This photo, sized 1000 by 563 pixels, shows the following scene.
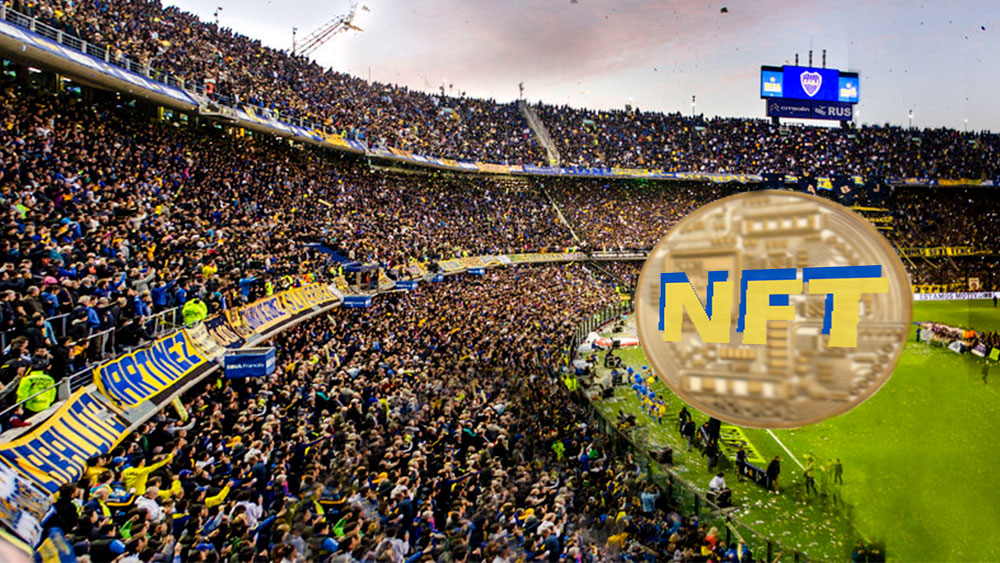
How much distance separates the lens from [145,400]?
9891 millimetres

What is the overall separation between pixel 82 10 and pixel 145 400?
18721mm

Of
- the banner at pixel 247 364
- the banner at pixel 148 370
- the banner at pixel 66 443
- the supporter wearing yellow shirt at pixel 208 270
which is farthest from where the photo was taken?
the supporter wearing yellow shirt at pixel 208 270

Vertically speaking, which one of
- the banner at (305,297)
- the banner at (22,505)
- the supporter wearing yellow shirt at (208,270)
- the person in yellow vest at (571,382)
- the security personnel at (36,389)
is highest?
the supporter wearing yellow shirt at (208,270)

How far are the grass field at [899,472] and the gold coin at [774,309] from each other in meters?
7.91

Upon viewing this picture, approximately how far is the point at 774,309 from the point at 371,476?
24.3ft

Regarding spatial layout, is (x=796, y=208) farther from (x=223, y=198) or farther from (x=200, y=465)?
(x=223, y=198)

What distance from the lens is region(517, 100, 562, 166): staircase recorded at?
55.9m

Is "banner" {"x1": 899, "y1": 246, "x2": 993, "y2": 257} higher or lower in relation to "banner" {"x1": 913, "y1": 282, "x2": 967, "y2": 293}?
higher

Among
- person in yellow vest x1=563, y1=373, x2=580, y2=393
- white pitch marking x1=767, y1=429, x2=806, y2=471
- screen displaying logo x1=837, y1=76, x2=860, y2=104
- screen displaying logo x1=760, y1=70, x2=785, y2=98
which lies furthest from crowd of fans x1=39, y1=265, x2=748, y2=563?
screen displaying logo x1=837, y1=76, x2=860, y2=104

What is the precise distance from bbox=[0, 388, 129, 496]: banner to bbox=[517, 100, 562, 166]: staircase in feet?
161

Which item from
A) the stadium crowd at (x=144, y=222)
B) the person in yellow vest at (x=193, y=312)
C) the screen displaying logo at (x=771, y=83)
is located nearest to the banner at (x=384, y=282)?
the stadium crowd at (x=144, y=222)

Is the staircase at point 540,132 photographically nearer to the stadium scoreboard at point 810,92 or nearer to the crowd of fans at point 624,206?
the crowd of fans at point 624,206

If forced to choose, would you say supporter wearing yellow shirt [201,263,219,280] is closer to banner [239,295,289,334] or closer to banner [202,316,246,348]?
banner [239,295,289,334]

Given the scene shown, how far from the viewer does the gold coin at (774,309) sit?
4836 mm
